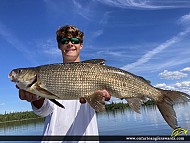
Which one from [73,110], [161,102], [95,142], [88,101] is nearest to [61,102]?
[73,110]

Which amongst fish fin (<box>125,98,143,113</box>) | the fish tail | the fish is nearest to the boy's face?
the fish

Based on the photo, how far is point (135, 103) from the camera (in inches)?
209

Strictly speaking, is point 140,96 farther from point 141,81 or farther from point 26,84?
point 26,84

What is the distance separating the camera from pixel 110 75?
5.27 metres

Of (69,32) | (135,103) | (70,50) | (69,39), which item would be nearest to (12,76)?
(70,50)

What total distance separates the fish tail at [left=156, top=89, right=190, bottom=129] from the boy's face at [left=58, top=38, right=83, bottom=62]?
1842 mm

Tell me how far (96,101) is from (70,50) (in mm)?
1237


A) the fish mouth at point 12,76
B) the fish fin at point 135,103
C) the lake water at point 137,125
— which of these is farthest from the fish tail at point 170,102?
the lake water at point 137,125

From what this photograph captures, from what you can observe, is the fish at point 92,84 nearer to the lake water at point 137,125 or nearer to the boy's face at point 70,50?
the boy's face at point 70,50

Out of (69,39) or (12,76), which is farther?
(69,39)

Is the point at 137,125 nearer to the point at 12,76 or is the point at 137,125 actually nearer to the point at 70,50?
the point at 70,50

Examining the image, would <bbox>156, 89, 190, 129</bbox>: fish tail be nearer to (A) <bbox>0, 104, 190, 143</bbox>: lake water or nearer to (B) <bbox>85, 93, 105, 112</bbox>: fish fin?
(B) <bbox>85, 93, 105, 112</bbox>: fish fin

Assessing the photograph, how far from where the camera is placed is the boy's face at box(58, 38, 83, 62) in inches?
218

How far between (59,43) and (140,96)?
196cm
